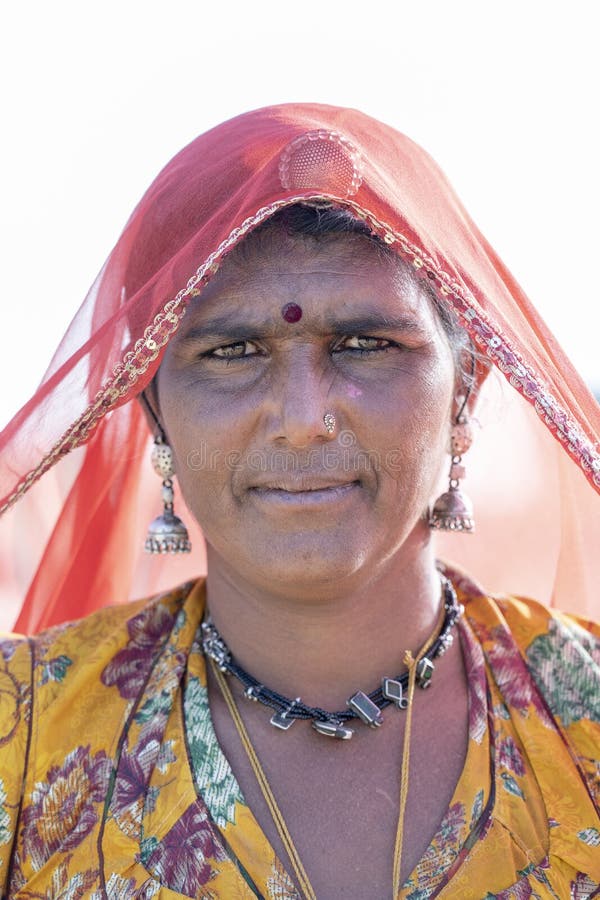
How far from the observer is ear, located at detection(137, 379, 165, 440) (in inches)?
92.4

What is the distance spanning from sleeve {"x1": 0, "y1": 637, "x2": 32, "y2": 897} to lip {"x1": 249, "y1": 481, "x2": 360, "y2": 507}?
0.71 metres

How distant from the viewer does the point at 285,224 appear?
6.81 ft

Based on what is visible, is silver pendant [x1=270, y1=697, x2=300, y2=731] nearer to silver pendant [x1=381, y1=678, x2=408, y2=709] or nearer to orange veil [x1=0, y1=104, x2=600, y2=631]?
silver pendant [x1=381, y1=678, x2=408, y2=709]

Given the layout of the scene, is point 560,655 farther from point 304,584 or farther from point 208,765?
point 208,765

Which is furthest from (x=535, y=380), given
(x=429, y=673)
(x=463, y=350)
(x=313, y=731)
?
(x=313, y=731)

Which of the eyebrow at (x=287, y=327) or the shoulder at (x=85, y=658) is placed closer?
the eyebrow at (x=287, y=327)

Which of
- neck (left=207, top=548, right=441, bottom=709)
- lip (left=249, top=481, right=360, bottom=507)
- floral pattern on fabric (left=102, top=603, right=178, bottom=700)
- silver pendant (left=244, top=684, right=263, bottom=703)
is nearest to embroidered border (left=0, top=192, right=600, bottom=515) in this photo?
lip (left=249, top=481, right=360, bottom=507)

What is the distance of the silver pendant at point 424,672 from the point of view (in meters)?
2.28

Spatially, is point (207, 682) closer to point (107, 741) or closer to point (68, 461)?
point (107, 741)

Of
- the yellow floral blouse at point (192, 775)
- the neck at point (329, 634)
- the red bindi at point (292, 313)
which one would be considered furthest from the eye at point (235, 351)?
the yellow floral blouse at point (192, 775)

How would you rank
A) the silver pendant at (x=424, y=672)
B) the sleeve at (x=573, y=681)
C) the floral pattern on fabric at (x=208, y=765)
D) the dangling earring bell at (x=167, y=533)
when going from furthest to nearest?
the dangling earring bell at (x=167, y=533), the silver pendant at (x=424, y=672), the sleeve at (x=573, y=681), the floral pattern on fabric at (x=208, y=765)

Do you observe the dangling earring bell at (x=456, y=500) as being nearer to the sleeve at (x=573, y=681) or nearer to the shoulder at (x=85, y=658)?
the sleeve at (x=573, y=681)

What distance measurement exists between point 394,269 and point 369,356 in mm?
187

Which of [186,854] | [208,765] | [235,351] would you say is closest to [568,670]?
[208,765]
